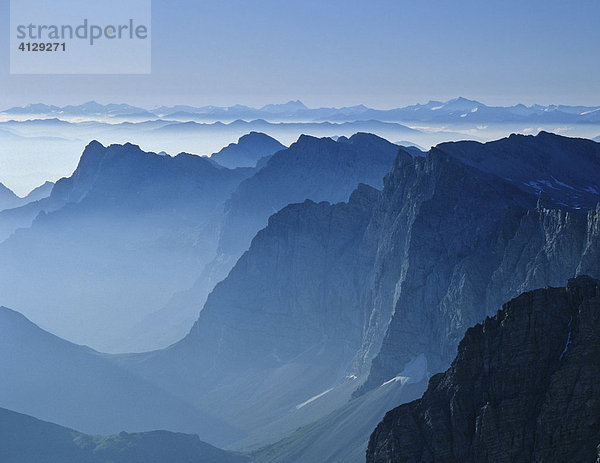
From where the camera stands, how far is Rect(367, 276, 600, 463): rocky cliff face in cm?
5466

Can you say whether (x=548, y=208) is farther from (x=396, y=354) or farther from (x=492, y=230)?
(x=396, y=354)

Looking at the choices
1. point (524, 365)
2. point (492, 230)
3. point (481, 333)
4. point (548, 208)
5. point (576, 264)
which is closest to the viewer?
point (524, 365)

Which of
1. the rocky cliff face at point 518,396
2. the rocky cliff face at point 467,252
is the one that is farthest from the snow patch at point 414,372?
the rocky cliff face at point 518,396

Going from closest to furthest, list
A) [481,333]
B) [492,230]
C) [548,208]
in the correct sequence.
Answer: [481,333]
[548,208]
[492,230]

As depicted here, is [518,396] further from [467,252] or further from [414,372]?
[414,372]

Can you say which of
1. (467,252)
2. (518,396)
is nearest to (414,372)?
(467,252)

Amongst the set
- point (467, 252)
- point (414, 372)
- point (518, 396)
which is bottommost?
point (414, 372)

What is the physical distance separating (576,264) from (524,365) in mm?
89153

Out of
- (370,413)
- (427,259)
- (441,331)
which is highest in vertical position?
(427,259)

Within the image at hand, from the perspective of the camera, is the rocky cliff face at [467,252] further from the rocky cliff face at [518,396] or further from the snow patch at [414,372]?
the rocky cliff face at [518,396]

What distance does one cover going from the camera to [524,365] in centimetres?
5956

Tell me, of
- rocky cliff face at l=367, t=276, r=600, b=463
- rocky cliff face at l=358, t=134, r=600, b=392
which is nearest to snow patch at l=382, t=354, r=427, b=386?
rocky cliff face at l=358, t=134, r=600, b=392

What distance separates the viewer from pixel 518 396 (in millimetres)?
58188

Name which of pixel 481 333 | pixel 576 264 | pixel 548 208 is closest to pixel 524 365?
pixel 481 333
